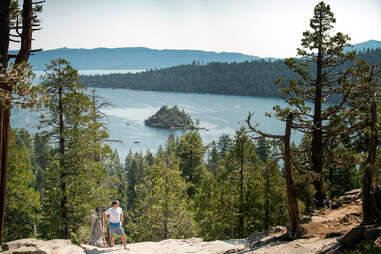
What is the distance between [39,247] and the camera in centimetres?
947

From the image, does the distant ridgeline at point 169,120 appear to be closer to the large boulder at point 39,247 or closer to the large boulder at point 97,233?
the large boulder at point 97,233

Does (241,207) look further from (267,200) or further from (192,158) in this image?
(192,158)

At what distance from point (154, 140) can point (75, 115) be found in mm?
102043

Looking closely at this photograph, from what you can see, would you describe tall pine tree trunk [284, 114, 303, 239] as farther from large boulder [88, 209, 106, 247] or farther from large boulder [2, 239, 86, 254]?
large boulder [88, 209, 106, 247]

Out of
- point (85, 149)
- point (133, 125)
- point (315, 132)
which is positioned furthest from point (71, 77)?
point (133, 125)

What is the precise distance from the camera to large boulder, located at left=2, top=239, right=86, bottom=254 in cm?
907

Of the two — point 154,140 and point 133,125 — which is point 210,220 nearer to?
point 154,140

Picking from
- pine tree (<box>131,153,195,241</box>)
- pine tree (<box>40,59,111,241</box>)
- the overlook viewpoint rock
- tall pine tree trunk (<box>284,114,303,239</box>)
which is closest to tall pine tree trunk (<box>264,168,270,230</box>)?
pine tree (<box>131,153,195,241</box>)

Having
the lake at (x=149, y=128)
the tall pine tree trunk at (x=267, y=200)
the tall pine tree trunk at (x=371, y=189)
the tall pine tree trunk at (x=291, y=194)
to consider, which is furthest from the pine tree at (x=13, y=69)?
the lake at (x=149, y=128)

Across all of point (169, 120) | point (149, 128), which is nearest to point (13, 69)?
point (149, 128)

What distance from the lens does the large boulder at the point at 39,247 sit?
9.07 metres

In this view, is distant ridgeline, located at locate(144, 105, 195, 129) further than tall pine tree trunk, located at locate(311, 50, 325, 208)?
Yes

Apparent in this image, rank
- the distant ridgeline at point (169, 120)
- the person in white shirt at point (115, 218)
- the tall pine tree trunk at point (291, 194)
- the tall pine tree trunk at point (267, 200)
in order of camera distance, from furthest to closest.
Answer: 1. the distant ridgeline at point (169, 120)
2. the tall pine tree trunk at point (267, 200)
3. the person in white shirt at point (115, 218)
4. the tall pine tree trunk at point (291, 194)

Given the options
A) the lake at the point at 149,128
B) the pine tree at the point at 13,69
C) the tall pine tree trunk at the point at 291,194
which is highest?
the pine tree at the point at 13,69
